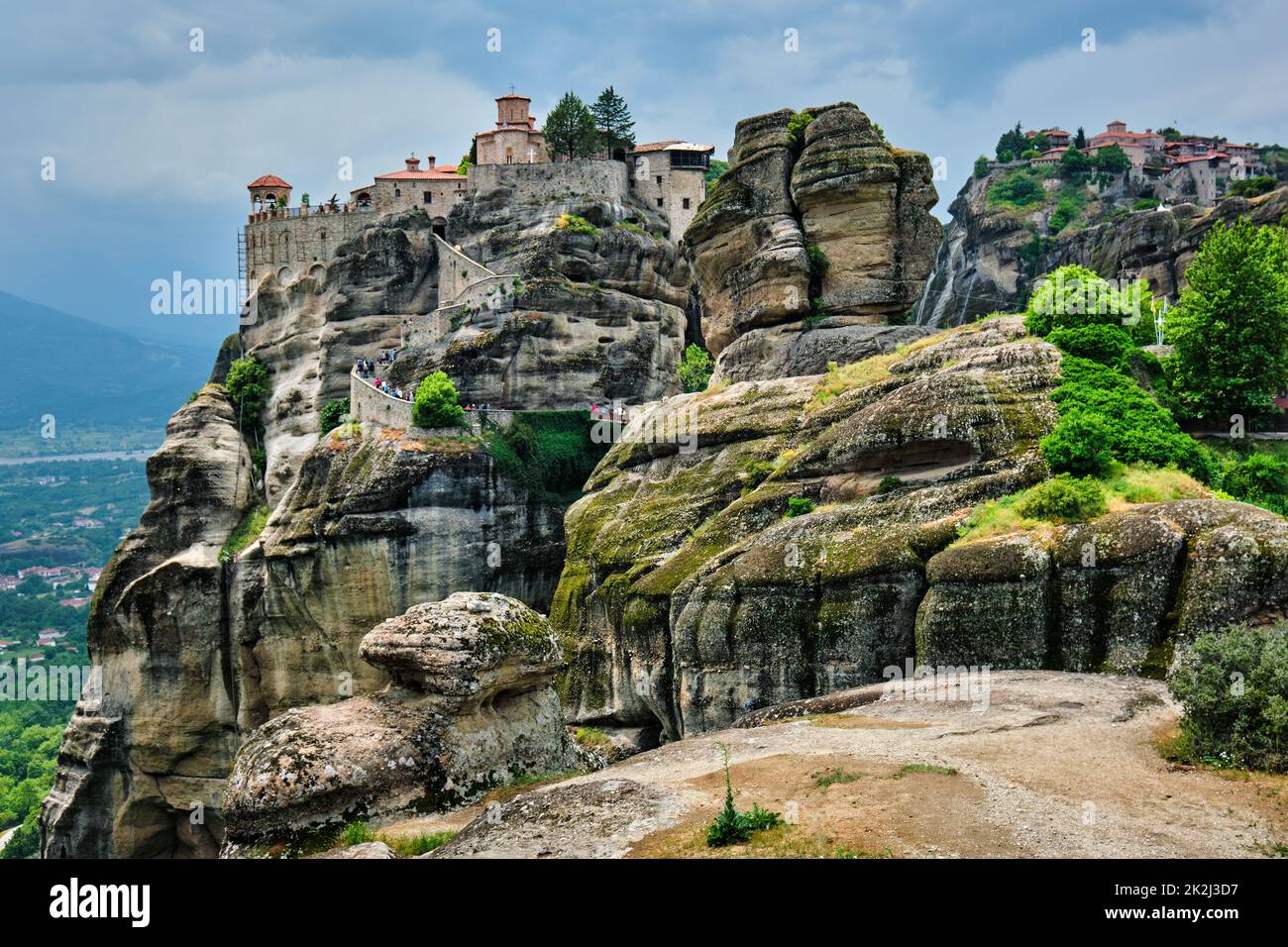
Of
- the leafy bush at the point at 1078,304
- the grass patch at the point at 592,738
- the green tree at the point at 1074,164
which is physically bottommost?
the grass patch at the point at 592,738

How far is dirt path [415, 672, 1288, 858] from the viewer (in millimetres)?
10609

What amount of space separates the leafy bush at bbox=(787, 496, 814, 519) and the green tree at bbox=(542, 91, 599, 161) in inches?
1869

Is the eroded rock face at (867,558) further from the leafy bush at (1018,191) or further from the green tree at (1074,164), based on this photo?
the green tree at (1074,164)

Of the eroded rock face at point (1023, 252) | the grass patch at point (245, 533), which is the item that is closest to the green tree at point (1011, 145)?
the eroded rock face at point (1023, 252)

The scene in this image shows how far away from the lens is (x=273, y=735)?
15.7 m

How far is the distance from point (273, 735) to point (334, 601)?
31.9m

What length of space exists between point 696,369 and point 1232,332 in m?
31.5

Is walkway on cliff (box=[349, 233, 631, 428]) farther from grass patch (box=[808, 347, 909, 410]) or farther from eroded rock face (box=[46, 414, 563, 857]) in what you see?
grass patch (box=[808, 347, 909, 410])

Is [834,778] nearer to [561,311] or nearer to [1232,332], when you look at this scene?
[1232,332]

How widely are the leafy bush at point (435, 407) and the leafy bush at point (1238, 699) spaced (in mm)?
37469

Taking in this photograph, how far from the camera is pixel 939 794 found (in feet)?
39.4

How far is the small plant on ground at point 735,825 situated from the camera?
11055mm
